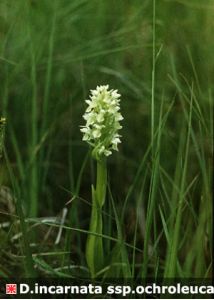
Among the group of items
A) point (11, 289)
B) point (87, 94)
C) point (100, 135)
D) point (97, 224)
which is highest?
point (87, 94)

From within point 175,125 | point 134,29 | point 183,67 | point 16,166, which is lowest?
point 16,166

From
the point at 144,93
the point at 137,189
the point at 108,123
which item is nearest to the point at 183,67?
the point at 144,93

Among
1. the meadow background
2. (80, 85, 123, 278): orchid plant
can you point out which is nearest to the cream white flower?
(80, 85, 123, 278): orchid plant

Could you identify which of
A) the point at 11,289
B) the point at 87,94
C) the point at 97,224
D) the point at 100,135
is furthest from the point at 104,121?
the point at 87,94

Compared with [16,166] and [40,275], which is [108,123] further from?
[16,166]

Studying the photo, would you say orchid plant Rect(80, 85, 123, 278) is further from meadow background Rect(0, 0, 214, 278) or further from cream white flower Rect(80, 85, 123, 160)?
meadow background Rect(0, 0, 214, 278)

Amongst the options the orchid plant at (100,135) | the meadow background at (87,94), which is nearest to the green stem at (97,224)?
the orchid plant at (100,135)

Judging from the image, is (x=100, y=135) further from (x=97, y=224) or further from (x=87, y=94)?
(x=87, y=94)
